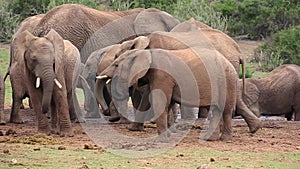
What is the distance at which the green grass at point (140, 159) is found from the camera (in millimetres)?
9609

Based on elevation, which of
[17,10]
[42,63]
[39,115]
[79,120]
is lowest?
→ [17,10]

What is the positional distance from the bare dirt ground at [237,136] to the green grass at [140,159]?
0.44 m

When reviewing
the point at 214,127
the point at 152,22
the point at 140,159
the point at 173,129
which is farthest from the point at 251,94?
the point at 140,159

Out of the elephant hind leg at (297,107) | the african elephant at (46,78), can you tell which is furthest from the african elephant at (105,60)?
the elephant hind leg at (297,107)

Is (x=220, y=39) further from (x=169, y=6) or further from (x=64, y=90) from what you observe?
(x=169, y=6)

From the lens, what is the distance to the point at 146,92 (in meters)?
12.5

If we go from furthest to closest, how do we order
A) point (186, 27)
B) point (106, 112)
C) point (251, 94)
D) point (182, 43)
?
1. point (251, 94)
2. point (106, 112)
3. point (186, 27)
4. point (182, 43)

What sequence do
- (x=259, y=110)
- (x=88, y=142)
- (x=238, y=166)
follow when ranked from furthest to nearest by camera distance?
1. (x=259, y=110)
2. (x=88, y=142)
3. (x=238, y=166)

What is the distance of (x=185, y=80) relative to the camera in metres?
11.8

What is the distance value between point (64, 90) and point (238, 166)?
10.0ft

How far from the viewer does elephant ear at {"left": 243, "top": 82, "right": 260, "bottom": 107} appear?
16234 mm

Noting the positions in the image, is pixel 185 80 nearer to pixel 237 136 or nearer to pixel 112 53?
pixel 237 136

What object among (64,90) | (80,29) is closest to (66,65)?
(64,90)

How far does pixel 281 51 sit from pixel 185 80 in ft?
36.7
